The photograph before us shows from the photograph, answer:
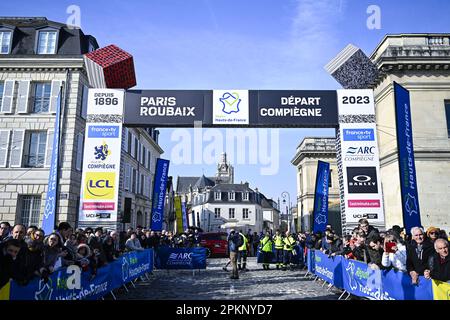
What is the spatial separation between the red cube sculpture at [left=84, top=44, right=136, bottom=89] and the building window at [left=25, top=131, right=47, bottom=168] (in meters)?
9.36

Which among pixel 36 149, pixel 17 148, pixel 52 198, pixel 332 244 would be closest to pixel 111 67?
pixel 52 198

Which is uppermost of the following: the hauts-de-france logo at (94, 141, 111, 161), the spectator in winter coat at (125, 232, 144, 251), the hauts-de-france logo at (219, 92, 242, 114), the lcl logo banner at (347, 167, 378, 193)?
the hauts-de-france logo at (219, 92, 242, 114)

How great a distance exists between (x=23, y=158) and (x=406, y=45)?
21.8 metres

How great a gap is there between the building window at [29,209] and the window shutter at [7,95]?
17.7 ft

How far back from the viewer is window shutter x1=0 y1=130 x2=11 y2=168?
18.8 m

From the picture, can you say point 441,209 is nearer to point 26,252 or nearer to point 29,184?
point 26,252

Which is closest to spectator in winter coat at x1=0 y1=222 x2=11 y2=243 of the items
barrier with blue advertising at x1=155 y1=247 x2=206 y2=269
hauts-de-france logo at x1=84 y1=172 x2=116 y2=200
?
hauts-de-france logo at x1=84 y1=172 x2=116 y2=200

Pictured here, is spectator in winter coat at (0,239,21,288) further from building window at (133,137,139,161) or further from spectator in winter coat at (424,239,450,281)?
building window at (133,137,139,161)

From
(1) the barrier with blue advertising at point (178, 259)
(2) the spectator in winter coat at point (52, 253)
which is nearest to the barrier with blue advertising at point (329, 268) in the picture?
(1) the barrier with blue advertising at point (178, 259)

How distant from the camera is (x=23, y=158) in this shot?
746 inches

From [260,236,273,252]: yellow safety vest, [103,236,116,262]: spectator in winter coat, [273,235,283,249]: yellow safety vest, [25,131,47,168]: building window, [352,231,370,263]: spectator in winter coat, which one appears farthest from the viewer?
[25,131,47,168]: building window

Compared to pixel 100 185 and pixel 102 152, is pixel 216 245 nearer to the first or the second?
pixel 100 185

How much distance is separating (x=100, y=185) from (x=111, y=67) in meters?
4.20
